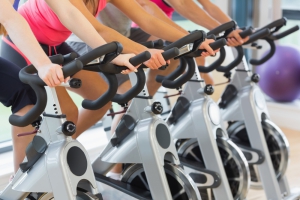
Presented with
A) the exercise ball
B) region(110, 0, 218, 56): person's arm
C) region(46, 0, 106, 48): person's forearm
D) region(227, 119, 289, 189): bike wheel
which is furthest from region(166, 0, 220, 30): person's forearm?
the exercise ball

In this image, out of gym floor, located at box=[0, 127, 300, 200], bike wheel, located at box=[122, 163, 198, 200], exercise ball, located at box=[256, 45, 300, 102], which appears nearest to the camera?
bike wheel, located at box=[122, 163, 198, 200]

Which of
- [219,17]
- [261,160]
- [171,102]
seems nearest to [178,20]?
[171,102]

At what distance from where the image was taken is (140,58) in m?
2.08

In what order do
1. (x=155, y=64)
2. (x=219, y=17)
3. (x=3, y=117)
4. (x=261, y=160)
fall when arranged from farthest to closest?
(x=3, y=117) < (x=219, y=17) < (x=261, y=160) < (x=155, y=64)

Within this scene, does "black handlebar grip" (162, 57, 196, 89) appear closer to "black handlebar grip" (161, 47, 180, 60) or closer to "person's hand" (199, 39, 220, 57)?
"person's hand" (199, 39, 220, 57)

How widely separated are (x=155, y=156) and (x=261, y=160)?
0.94m

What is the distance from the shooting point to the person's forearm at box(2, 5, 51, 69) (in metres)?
1.92

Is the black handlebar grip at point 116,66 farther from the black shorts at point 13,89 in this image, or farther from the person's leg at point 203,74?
the person's leg at point 203,74

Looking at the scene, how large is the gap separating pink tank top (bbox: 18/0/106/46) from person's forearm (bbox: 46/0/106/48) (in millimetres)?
282

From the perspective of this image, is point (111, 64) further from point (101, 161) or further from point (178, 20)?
point (178, 20)

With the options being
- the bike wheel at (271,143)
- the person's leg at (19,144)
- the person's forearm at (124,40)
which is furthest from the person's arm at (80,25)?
the bike wheel at (271,143)

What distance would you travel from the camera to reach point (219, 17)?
340cm

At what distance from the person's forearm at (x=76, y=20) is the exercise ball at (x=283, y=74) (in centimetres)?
296

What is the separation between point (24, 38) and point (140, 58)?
1.41ft
